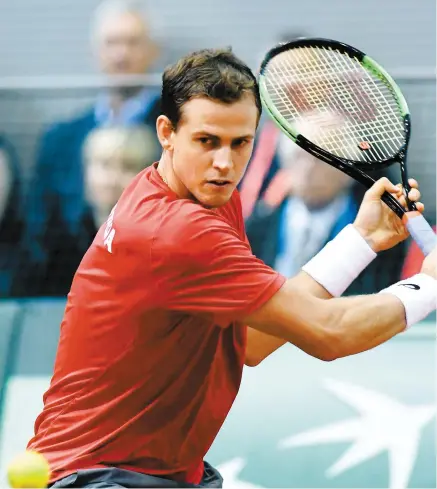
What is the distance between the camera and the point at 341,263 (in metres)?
4.07

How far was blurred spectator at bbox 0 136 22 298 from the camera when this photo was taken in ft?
20.2

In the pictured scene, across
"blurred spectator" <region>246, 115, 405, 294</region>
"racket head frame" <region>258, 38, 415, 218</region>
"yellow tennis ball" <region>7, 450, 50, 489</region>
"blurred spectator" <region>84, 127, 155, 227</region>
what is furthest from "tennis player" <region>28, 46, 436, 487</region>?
"blurred spectator" <region>84, 127, 155, 227</region>

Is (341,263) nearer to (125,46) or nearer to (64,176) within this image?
(64,176)

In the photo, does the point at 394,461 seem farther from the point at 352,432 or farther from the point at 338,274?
the point at 338,274

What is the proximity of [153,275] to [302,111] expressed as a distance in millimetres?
1246

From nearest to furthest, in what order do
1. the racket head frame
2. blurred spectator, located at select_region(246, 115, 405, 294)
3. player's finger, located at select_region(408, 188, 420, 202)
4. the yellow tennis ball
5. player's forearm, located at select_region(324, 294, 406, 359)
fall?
the yellow tennis ball
player's forearm, located at select_region(324, 294, 406, 359)
player's finger, located at select_region(408, 188, 420, 202)
the racket head frame
blurred spectator, located at select_region(246, 115, 405, 294)

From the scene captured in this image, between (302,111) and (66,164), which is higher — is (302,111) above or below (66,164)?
above

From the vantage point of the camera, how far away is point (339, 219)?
19.6 ft

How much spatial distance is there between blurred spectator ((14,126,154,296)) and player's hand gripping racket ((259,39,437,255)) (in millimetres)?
1436

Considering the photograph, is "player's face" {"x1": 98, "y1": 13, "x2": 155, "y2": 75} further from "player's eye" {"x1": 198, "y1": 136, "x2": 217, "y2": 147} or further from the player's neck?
"player's eye" {"x1": 198, "y1": 136, "x2": 217, "y2": 147}

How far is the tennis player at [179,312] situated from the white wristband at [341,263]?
0.26 metres

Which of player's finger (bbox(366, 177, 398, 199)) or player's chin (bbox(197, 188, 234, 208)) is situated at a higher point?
player's finger (bbox(366, 177, 398, 199))

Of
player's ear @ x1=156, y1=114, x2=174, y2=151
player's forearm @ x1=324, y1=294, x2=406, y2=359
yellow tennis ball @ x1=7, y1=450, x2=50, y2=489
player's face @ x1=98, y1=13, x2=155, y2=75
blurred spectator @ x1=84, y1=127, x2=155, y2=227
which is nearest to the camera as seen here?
yellow tennis ball @ x1=7, y1=450, x2=50, y2=489

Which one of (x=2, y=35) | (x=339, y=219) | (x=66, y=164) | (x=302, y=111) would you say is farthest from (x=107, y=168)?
(x=2, y=35)
